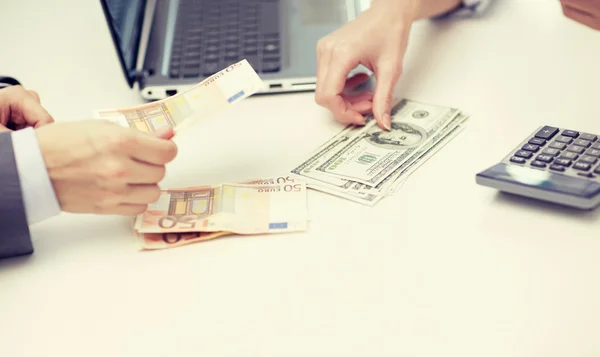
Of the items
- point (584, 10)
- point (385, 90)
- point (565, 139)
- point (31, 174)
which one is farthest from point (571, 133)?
point (31, 174)

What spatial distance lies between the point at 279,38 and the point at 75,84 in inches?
13.3

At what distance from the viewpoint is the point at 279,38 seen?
0.99 meters

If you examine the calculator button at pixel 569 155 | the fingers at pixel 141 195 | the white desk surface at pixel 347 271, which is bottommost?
the white desk surface at pixel 347 271

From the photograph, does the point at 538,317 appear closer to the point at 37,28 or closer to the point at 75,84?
the point at 75,84

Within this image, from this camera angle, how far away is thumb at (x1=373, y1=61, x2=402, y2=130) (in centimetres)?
83

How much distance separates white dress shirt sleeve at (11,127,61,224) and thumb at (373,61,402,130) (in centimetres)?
41

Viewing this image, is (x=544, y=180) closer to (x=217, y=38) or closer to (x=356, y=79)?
(x=356, y=79)

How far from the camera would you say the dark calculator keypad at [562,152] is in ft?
2.08

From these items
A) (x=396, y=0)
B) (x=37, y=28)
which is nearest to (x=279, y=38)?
(x=396, y=0)

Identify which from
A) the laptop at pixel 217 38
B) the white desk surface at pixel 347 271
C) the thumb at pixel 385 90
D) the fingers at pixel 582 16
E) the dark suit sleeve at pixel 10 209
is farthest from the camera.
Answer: the laptop at pixel 217 38

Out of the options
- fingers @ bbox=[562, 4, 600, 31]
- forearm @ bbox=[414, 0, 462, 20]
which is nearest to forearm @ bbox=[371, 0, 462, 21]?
forearm @ bbox=[414, 0, 462, 20]

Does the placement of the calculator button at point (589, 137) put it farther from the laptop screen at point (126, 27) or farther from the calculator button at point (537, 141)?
the laptop screen at point (126, 27)

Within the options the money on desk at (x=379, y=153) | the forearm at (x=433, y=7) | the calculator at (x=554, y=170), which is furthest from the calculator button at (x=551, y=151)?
the forearm at (x=433, y=7)

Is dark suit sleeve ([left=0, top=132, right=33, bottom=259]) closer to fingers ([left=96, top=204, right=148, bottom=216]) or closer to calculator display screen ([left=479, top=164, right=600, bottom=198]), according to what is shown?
fingers ([left=96, top=204, right=148, bottom=216])
